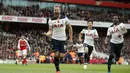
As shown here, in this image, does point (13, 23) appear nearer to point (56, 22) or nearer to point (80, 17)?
point (80, 17)

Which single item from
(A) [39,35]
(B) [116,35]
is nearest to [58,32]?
(B) [116,35]

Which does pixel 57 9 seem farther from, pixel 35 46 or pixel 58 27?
pixel 35 46

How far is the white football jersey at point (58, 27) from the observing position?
13.5m

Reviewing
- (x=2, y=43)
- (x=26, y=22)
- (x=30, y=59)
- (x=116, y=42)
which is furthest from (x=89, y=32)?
(x=26, y=22)

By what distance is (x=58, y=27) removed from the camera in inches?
533

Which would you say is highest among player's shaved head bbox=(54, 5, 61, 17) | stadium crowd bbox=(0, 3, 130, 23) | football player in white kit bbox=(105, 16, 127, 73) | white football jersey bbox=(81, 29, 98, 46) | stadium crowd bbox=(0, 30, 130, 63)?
player's shaved head bbox=(54, 5, 61, 17)

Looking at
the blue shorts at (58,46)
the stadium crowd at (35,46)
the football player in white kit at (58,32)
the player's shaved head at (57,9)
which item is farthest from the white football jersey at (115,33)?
the stadium crowd at (35,46)

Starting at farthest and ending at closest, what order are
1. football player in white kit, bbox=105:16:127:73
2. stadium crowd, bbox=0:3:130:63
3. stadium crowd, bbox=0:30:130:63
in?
stadium crowd, bbox=0:3:130:63, stadium crowd, bbox=0:30:130:63, football player in white kit, bbox=105:16:127:73

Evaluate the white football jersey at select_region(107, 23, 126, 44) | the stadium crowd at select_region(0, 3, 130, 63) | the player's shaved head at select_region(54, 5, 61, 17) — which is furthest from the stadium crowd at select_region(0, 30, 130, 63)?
the player's shaved head at select_region(54, 5, 61, 17)

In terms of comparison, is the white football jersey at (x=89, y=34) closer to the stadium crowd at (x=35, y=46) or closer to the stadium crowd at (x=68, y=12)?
the stadium crowd at (x=35, y=46)

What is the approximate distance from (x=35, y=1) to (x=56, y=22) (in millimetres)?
41230

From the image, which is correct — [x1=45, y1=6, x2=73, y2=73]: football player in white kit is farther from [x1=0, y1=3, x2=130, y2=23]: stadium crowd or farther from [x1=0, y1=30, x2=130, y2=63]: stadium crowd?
[x1=0, y1=3, x2=130, y2=23]: stadium crowd

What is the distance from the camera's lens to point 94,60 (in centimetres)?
4388

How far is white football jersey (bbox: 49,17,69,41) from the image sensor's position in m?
13.5
